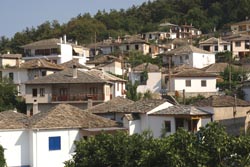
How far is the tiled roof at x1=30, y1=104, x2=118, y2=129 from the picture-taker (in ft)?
112

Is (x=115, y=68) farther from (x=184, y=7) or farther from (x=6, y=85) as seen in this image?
(x=184, y=7)

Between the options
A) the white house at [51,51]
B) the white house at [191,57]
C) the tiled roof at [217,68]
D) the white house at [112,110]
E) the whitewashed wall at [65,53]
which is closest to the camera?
the white house at [112,110]

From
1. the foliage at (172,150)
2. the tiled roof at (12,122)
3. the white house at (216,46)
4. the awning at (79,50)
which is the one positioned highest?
the white house at (216,46)

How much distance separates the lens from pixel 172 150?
18.8 metres

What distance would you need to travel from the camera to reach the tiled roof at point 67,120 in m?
34.1


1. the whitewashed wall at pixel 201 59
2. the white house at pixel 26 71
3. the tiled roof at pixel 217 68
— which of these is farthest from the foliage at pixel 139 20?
the tiled roof at pixel 217 68

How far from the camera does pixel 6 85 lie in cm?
5428

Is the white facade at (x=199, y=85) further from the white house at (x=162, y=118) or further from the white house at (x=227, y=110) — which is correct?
the white house at (x=162, y=118)

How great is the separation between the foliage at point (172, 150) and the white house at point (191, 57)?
52172 millimetres

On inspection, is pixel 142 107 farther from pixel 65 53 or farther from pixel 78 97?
pixel 65 53

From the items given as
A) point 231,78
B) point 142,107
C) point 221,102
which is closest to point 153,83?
point 231,78

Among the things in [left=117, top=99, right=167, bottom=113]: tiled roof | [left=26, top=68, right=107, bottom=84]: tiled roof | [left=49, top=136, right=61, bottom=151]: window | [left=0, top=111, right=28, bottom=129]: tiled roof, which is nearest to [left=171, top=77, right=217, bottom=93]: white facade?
[left=26, top=68, right=107, bottom=84]: tiled roof

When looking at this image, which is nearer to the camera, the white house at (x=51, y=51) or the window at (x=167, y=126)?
the window at (x=167, y=126)

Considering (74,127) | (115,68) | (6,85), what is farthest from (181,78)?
(74,127)
